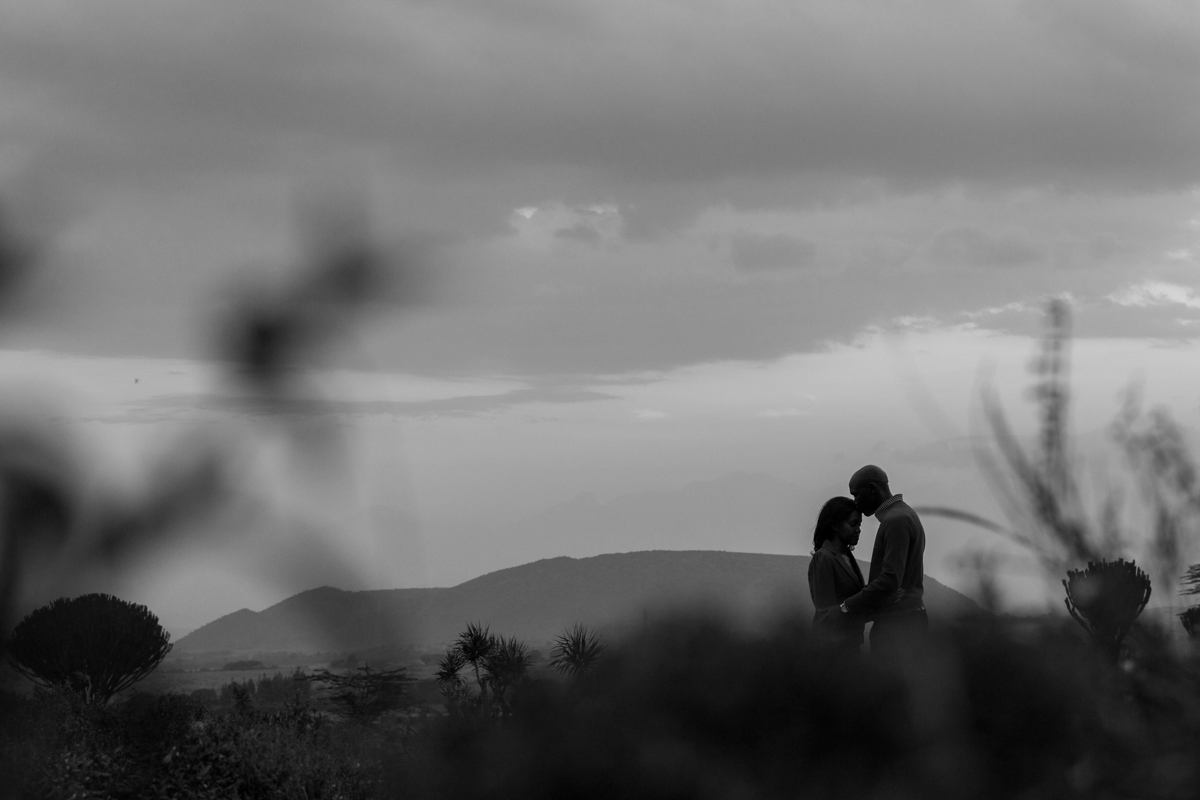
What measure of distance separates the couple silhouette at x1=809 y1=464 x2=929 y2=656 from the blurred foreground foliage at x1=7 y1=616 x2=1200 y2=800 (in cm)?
248

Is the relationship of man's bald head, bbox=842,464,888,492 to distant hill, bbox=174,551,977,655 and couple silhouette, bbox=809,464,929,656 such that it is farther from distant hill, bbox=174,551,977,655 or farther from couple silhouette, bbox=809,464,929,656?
distant hill, bbox=174,551,977,655

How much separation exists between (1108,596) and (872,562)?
13.5 feet

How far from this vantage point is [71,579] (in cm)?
168

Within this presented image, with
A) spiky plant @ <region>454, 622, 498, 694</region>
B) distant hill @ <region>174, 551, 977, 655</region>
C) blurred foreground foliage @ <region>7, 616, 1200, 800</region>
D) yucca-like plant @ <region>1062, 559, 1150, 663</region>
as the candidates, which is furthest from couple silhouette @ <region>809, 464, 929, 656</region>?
spiky plant @ <region>454, 622, 498, 694</region>

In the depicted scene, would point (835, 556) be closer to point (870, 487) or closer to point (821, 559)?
point (821, 559)

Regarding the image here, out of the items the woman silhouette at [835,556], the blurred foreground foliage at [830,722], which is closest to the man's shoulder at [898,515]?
the woman silhouette at [835,556]

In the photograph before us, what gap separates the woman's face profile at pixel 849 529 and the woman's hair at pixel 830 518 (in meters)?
0.02

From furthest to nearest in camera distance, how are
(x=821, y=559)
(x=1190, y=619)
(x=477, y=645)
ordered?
(x=477, y=645)
(x=821, y=559)
(x=1190, y=619)

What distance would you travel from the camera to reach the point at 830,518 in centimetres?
684

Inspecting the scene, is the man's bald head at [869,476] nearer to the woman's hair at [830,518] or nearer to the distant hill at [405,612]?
the woman's hair at [830,518]

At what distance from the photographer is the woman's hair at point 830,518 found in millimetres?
6836

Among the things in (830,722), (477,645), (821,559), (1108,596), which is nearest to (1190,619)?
(1108,596)

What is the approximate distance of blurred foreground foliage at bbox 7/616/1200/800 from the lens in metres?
2.47

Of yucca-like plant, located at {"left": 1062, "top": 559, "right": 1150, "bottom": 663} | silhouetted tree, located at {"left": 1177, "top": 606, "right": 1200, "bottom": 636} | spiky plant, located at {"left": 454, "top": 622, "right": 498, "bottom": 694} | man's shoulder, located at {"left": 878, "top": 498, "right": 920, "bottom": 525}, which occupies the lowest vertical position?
spiky plant, located at {"left": 454, "top": 622, "right": 498, "bottom": 694}
